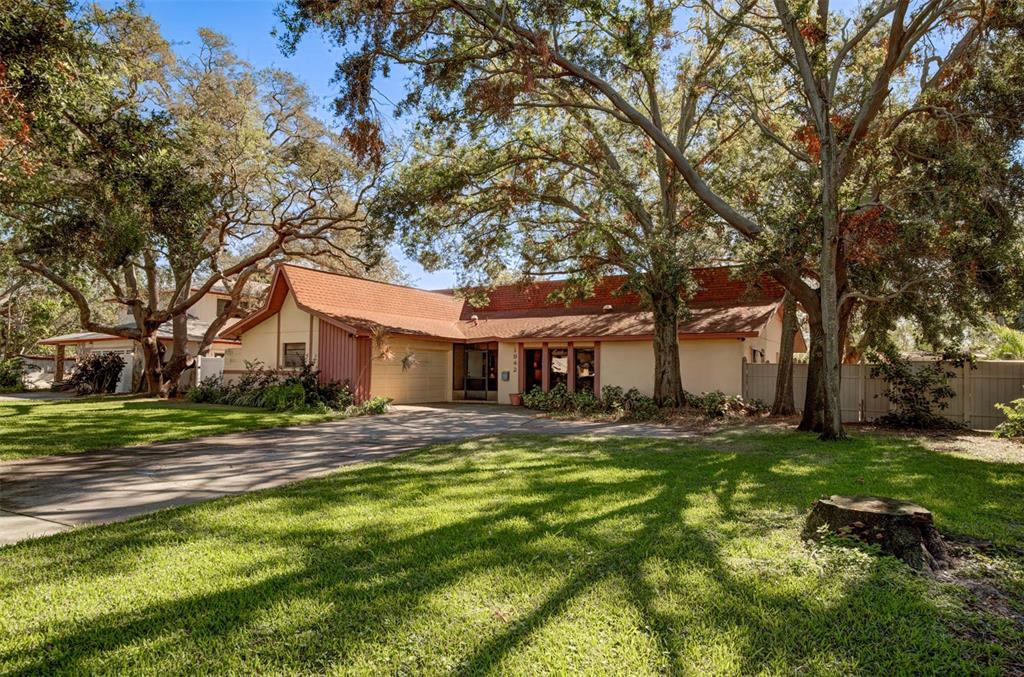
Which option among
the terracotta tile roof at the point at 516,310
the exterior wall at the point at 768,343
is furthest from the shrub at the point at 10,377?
the exterior wall at the point at 768,343

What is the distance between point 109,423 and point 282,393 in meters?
5.08

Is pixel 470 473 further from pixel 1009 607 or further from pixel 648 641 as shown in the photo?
pixel 1009 607

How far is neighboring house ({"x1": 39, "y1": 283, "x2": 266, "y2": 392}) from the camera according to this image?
88.3 ft

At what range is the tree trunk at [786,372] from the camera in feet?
55.5

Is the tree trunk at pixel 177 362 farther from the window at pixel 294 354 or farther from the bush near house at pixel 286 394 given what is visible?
the window at pixel 294 354

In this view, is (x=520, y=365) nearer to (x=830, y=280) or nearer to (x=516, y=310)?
(x=516, y=310)

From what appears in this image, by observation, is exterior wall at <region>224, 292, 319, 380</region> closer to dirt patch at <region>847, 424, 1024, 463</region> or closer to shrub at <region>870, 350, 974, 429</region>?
dirt patch at <region>847, 424, 1024, 463</region>

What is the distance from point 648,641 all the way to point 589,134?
16.1 metres

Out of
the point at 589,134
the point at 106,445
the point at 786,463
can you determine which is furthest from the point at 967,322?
the point at 106,445

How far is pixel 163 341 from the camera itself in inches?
1080

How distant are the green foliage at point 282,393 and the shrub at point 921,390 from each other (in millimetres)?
14459

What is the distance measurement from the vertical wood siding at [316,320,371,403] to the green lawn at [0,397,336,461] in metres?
3.10

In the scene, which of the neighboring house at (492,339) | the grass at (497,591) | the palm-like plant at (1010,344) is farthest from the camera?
the neighboring house at (492,339)

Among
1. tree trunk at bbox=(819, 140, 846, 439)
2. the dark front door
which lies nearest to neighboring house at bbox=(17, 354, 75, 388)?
the dark front door
